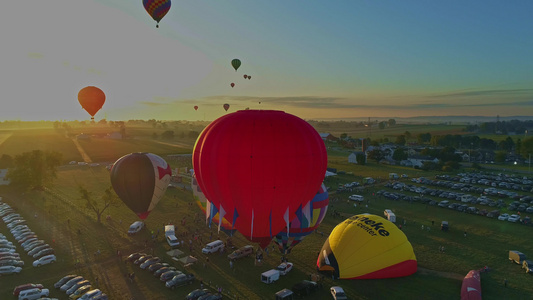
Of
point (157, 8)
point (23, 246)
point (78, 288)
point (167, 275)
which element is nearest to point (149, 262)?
point (167, 275)

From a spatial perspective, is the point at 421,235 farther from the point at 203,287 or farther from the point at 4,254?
the point at 4,254

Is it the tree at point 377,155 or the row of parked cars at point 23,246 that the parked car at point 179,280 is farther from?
the tree at point 377,155

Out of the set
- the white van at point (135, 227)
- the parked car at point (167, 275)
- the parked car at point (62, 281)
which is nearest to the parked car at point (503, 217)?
the parked car at point (167, 275)

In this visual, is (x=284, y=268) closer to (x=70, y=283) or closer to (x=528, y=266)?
(x=70, y=283)

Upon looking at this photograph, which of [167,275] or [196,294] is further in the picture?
[167,275]

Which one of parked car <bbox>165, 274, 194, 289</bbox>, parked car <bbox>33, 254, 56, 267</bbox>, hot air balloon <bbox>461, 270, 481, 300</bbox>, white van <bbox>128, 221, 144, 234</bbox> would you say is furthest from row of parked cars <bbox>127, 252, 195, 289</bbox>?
hot air balloon <bbox>461, 270, 481, 300</bbox>

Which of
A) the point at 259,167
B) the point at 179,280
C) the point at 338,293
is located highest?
the point at 259,167
